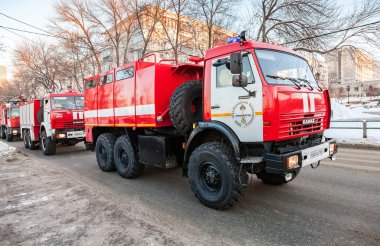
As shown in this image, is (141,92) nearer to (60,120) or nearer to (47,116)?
(60,120)

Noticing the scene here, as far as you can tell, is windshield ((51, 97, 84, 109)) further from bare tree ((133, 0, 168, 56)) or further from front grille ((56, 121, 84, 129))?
bare tree ((133, 0, 168, 56))

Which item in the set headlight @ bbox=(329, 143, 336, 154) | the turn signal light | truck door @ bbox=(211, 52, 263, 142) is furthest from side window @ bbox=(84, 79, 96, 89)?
headlight @ bbox=(329, 143, 336, 154)

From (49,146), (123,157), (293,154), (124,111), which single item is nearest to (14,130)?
(49,146)

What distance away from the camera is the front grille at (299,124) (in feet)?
13.1

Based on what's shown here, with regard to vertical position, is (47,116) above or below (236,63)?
below

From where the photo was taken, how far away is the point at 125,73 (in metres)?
6.62

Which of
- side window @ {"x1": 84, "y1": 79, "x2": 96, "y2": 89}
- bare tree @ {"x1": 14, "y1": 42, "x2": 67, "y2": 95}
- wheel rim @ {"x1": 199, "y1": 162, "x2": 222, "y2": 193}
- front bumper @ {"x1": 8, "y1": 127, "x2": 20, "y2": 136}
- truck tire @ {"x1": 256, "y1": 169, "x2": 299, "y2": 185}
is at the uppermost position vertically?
Answer: bare tree @ {"x1": 14, "y1": 42, "x2": 67, "y2": 95}

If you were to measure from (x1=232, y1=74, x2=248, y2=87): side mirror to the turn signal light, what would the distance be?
48.6 inches

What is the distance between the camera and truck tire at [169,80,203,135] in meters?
5.11

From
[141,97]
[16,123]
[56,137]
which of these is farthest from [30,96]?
[141,97]

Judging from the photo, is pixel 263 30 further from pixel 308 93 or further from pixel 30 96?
pixel 30 96

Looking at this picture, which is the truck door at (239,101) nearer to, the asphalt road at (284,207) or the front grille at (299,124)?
the front grille at (299,124)

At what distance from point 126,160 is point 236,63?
4.24m

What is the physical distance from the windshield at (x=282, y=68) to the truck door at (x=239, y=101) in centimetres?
19
